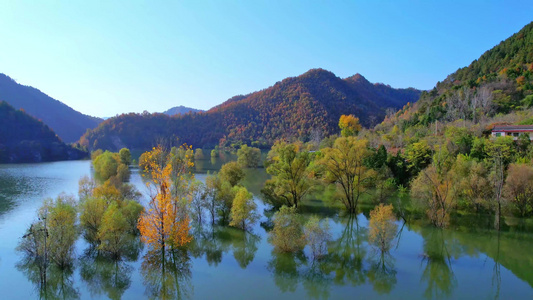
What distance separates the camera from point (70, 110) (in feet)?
612

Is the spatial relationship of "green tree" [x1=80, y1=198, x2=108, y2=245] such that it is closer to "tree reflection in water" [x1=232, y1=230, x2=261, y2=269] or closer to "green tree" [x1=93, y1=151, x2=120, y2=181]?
"tree reflection in water" [x1=232, y1=230, x2=261, y2=269]

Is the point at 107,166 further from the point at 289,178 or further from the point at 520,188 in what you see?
the point at 520,188

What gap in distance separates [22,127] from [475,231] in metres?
134

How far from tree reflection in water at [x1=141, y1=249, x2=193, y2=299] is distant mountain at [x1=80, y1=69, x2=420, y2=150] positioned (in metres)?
101

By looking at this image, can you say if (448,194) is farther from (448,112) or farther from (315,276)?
(448,112)

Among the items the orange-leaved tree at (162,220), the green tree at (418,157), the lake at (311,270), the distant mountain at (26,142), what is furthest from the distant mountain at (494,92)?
the distant mountain at (26,142)

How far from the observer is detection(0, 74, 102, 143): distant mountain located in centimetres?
16150

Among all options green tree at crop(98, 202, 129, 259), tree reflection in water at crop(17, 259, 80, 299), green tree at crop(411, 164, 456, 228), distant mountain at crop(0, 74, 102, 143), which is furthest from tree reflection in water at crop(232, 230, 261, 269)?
distant mountain at crop(0, 74, 102, 143)

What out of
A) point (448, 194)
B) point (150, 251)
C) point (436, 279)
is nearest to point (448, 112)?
point (448, 194)

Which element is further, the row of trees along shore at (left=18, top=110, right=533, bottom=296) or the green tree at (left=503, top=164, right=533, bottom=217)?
the green tree at (left=503, top=164, right=533, bottom=217)

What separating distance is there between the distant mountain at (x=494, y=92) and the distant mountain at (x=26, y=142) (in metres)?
103

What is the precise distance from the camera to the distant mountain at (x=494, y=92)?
2203 inches

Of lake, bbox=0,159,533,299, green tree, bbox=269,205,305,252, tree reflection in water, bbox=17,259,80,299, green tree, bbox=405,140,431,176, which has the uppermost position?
green tree, bbox=405,140,431,176

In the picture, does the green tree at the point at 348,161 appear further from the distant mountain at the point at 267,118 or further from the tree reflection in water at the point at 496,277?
the distant mountain at the point at 267,118
